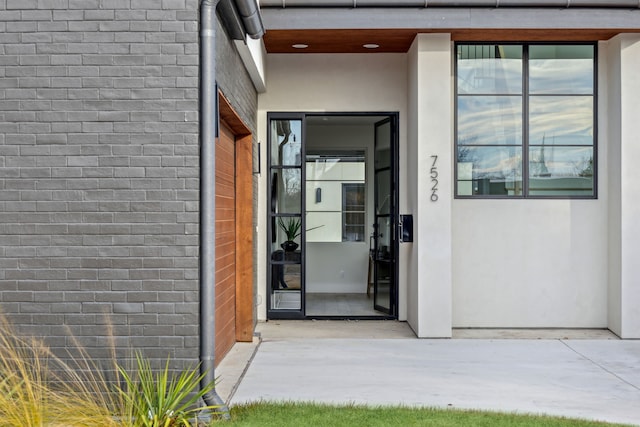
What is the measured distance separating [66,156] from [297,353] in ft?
10.3

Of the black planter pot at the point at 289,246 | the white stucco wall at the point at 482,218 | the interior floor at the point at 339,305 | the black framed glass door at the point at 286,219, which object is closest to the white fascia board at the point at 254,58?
the white stucco wall at the point at 482,218

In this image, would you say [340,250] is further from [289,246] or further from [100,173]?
[100,173]

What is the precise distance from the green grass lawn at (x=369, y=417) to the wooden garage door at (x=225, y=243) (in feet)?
5.32

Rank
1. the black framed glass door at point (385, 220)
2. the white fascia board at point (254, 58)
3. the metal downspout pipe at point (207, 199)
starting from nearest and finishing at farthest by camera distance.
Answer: the metal downspout pipe at point (207, 199), the white fascia board at point (254, 58), the black framed glass door at point (385, 220)

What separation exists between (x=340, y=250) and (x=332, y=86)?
398cm

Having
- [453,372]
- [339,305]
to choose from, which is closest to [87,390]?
[453,372]

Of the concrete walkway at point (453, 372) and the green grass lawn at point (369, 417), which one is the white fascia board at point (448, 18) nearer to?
the concrete walkway at point (453, 372)

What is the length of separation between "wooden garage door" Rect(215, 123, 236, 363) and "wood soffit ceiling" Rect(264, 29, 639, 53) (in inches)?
56.0

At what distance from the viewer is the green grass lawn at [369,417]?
443 cm

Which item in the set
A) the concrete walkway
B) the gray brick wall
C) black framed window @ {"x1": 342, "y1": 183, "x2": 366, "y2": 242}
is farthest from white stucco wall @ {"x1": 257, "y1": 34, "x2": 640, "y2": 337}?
the gray brick wall

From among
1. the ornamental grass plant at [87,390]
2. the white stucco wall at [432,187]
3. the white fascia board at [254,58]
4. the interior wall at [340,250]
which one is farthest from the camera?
the interior wall at [340,250]

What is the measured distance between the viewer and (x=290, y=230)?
28.8ft

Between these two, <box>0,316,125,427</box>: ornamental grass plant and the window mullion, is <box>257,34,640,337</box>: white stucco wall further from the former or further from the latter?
<box>0,316,125,427</box>: ornamental grass plant

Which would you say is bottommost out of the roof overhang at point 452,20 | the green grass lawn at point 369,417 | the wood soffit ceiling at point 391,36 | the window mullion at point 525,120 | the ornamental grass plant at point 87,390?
the green grass lawn at point 369,417
